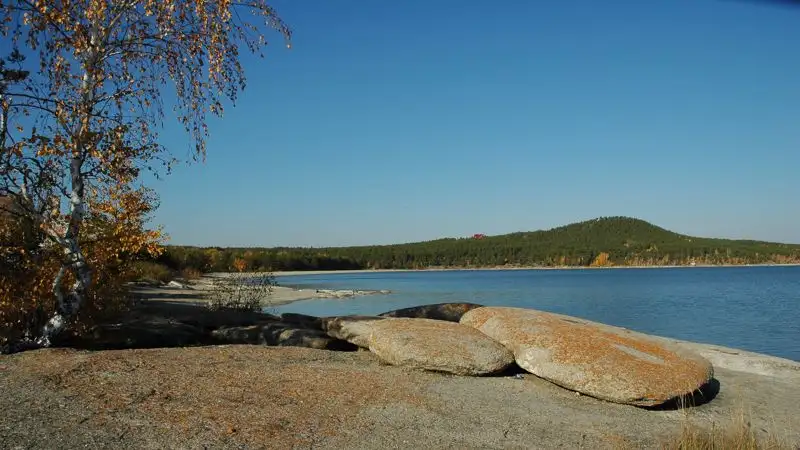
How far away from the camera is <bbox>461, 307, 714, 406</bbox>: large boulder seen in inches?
322

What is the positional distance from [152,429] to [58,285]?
15.0ft

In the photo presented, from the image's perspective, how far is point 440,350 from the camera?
357 inches

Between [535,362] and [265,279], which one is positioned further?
[265,279]

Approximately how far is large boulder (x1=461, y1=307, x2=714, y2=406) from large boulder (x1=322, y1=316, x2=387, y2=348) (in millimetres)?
2043

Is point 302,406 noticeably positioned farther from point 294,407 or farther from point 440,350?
point 440,350

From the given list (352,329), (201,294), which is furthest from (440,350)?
(201,294)

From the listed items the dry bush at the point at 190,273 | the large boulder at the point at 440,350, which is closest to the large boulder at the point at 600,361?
the large boulder at the point at 440,350

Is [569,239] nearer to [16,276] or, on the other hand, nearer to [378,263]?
[378,263]

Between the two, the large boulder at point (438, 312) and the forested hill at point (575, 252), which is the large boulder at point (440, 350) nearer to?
the large boulder at point (438, 312)

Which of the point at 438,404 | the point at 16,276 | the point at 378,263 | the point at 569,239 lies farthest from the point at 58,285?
the point at 569,239

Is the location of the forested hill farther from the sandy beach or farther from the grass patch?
the grass patch

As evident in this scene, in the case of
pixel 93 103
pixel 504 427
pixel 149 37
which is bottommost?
pixel 504 427

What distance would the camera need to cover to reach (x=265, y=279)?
19.0 meters

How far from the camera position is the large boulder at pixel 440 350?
8.97 meters
